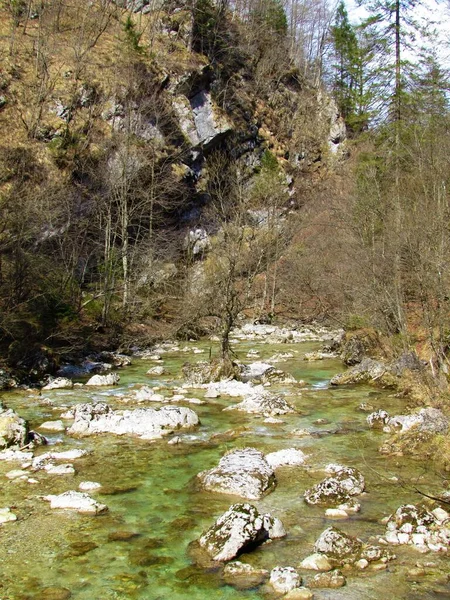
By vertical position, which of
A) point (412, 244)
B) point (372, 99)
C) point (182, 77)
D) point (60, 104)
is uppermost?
point (182, 77)

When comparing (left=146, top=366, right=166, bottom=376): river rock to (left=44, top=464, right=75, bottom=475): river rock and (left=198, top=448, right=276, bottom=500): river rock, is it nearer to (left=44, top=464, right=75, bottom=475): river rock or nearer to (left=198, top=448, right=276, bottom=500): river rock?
(left=44, top=464, right=75, bottom=475): river rock

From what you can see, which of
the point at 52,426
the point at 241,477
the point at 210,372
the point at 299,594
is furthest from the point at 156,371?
the point at 299,594

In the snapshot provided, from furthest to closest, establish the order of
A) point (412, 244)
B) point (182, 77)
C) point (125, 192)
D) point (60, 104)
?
point (182, 77) → point (60, 104) → point (125, 192) → point (412, 244)

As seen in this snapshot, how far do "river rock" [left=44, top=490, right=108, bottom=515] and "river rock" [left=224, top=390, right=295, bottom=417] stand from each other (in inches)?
185

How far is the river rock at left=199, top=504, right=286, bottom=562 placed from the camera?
477cm

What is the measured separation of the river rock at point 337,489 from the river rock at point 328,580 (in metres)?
1.59

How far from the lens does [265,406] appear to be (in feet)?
34.2

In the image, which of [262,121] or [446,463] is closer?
[446,463]

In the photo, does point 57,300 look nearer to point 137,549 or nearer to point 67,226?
point 67,226

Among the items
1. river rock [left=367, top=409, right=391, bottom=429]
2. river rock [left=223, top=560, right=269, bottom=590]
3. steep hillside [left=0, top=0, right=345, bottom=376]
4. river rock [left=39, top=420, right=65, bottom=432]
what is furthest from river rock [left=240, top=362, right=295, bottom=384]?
river rock [left=223, top=560, right=269, bottom=590]

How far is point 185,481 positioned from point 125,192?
19369 millimetres

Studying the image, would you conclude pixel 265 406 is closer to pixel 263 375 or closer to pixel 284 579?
pixel 263 375

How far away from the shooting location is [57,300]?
16625mm

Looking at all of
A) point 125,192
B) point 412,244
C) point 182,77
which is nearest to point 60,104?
point 125,192
